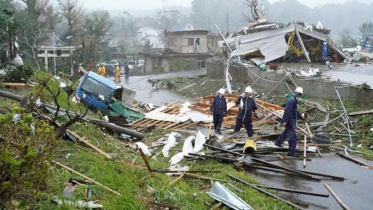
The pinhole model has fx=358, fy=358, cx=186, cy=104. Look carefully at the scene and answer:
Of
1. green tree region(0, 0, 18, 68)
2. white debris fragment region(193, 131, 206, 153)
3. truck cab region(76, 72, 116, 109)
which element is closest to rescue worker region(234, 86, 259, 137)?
white debris fragment region(193, 131, 206, 153)

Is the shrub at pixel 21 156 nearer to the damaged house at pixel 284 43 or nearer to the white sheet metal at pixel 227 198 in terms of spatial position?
the white sheet metal at pixel 227 198

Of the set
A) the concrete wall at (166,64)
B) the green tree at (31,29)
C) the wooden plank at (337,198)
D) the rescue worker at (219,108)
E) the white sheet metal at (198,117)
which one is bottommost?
the wooden plank at (337,198)

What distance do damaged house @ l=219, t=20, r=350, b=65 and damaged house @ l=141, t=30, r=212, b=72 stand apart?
2037cm

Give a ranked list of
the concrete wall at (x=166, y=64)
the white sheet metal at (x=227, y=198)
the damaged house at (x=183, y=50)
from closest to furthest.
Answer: the white sheet metal at (x=227, y=198) < the concrete wall at (x=166, y=64) < the damaged house at (x=183, y=50)

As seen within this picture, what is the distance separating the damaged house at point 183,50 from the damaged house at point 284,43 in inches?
802

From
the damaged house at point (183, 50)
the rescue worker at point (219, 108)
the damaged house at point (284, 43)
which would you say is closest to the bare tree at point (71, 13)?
the damaged house at point (183, 50)

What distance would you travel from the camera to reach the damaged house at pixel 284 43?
82.3ft

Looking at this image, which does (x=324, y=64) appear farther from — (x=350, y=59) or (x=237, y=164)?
(x=237, y=164)

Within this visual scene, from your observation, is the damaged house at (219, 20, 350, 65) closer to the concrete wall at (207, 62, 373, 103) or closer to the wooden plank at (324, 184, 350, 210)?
the concrete wall at (207, 62, 373, 103)

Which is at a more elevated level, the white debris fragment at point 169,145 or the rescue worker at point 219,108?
the rescue worker at point 219,108

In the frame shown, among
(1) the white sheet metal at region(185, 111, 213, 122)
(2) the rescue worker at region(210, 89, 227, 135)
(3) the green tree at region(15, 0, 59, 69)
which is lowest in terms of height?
(1) the white sheet metal at region(185, 111, 213, 122)

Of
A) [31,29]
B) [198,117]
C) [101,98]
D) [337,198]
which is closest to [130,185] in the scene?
[337,198]

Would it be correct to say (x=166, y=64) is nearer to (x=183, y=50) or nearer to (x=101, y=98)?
(x=183, y=50)

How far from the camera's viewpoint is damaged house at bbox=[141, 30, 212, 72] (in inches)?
1863
